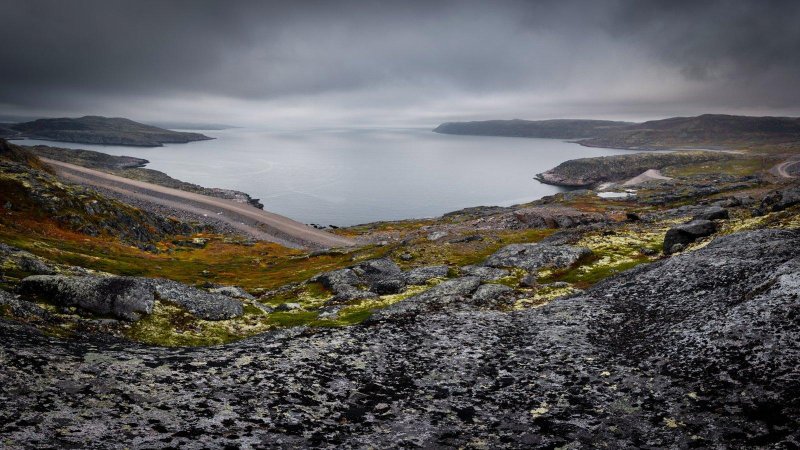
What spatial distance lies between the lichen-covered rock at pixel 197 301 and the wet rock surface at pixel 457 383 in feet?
33.8

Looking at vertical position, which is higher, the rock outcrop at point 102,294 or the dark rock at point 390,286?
the rock outcrop at point 102,294

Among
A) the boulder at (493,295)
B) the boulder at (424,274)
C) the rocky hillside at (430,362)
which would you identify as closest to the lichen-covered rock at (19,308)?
the rocky hillside at (430,362)

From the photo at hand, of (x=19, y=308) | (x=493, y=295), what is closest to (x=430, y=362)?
(x=493, y=295)

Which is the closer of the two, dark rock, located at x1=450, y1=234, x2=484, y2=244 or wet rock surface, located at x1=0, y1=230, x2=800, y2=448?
wet rock surface, located at x1=0, y1=230, x2=800, y2=448

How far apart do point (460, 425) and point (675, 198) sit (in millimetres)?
183158

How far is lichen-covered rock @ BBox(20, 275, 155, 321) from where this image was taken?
88.4 feet

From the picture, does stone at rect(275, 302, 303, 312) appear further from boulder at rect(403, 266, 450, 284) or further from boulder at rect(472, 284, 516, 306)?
boulder at rect(472, 284, 516, 306)

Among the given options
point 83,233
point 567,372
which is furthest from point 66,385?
point 83,233

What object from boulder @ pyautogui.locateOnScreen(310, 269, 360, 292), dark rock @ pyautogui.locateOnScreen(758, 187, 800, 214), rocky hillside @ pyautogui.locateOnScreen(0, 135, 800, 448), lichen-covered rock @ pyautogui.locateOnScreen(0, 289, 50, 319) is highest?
dark rock @ pyautogui.locateOnScreen(758, 187, 800, 214)

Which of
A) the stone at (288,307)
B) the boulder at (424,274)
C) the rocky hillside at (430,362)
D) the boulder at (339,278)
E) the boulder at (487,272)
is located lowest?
the stone at (288,307)

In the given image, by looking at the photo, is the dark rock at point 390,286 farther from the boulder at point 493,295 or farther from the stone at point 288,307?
the boulder at point 493,295

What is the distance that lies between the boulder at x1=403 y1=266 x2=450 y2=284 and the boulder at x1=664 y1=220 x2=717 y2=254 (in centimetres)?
2687

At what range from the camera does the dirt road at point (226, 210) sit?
133 metres

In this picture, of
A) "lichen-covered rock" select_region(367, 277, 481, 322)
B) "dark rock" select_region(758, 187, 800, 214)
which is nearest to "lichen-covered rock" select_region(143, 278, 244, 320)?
"lichen-covered rock" select_region(367, 277, 481, 322)
